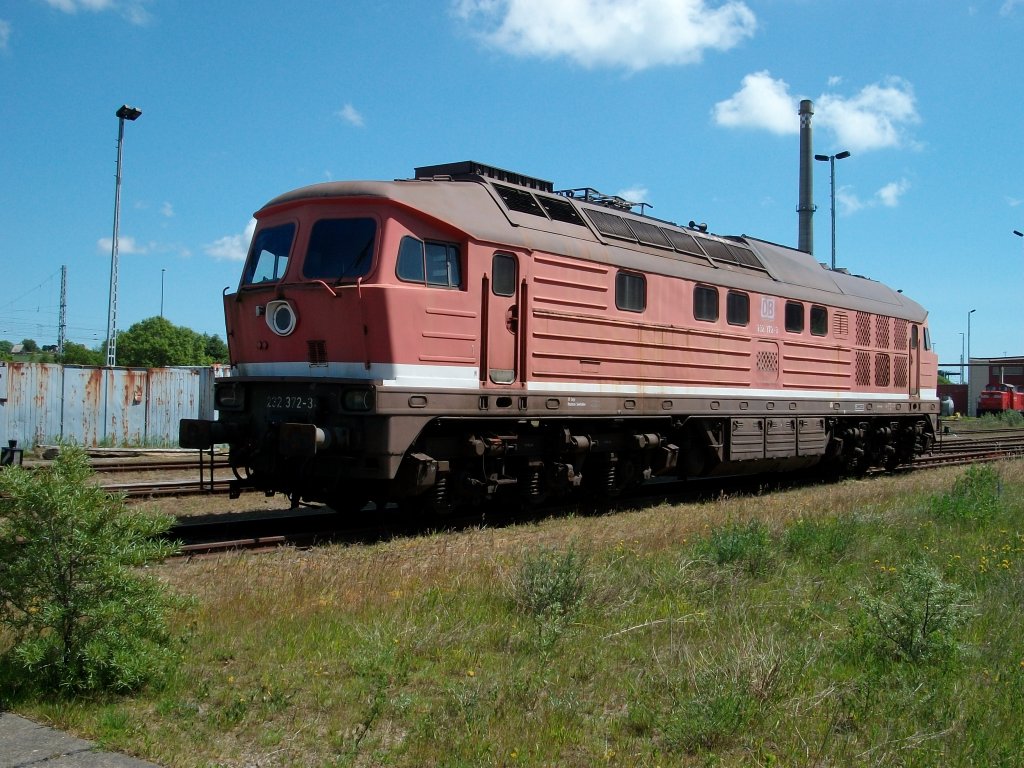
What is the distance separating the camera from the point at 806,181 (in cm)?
3953

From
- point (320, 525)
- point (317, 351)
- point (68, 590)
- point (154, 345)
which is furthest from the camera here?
point (154, 345)

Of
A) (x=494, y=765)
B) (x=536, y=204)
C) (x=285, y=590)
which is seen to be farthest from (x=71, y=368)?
(x=494, y=765)

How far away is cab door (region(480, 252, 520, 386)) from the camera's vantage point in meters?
10.8

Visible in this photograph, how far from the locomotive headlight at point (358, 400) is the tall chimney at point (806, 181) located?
32.6 metres

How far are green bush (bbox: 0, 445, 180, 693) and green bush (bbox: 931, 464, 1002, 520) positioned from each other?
31.1 ft

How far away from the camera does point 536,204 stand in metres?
12.1

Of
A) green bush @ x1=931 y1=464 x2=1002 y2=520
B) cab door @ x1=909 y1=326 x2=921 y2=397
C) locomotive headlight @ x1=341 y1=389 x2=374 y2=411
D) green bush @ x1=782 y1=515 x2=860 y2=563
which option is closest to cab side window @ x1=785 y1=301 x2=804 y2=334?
green bush @ x1=931 y1=464 x2=1002 y2=520

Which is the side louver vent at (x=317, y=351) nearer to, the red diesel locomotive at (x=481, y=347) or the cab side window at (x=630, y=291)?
the red diesel locomotive at (x=481, y=347)

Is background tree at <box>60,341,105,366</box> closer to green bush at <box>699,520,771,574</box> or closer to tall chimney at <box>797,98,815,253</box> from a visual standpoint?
tall chimney at <box>797,98,815,253</box>

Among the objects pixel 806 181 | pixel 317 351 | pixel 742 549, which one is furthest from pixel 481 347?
pixel 806 181

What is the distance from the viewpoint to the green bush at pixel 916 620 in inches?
222

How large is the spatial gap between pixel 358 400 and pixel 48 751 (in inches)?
224

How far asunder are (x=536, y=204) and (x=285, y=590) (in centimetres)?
667

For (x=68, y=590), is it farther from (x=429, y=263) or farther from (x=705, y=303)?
(x=705, y=303)
